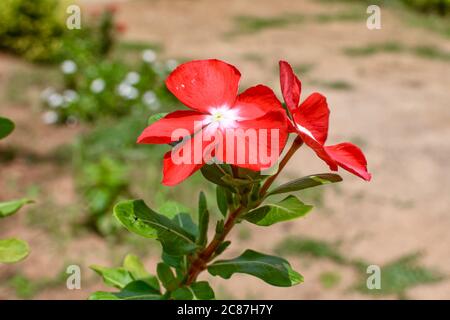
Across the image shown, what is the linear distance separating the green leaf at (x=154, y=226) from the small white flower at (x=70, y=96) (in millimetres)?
4359

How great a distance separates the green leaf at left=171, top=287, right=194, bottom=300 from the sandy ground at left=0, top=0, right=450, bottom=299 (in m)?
2.26

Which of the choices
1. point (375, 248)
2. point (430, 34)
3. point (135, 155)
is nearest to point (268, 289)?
point (375, 248)

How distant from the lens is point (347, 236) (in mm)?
4086

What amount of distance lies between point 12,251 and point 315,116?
639 millimetres

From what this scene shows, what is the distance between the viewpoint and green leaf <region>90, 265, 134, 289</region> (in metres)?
1.33

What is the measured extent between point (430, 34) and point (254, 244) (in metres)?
5.71

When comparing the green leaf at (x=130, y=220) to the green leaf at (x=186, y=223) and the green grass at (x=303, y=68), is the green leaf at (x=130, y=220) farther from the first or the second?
the green grass at (x=303, y=68)

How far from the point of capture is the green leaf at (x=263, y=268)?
3.68ft

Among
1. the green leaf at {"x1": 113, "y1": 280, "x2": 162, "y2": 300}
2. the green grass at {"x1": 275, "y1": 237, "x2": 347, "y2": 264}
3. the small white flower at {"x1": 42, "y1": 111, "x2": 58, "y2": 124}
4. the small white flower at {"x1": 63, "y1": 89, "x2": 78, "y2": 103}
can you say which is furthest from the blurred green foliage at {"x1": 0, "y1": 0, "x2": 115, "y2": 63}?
the green leaf at {"x1": 113, "y1": 280, "x2": 162, "y2": 300}

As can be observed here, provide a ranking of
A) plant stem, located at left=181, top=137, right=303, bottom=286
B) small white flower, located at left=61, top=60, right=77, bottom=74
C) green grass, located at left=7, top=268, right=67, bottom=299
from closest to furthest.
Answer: plant stem, located at left=181, top=137, right=303, bottom=286 → green grass, located at left=7, top=268, right=67, bottom=299 → small white flower, located at left=61, top=60, right=77, bottom=74

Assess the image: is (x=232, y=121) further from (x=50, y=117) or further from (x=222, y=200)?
(x=50, y=117)

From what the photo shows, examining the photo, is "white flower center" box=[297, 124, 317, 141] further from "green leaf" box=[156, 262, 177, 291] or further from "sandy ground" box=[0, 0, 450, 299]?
"sandy ground" box=[0, 0, 450, 299]

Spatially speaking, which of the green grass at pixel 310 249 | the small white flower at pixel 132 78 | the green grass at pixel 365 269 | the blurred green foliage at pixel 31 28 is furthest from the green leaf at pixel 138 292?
the blurred green foliage at pixel 31 28

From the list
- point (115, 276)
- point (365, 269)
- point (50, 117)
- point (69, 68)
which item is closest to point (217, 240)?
point (115, 276)
